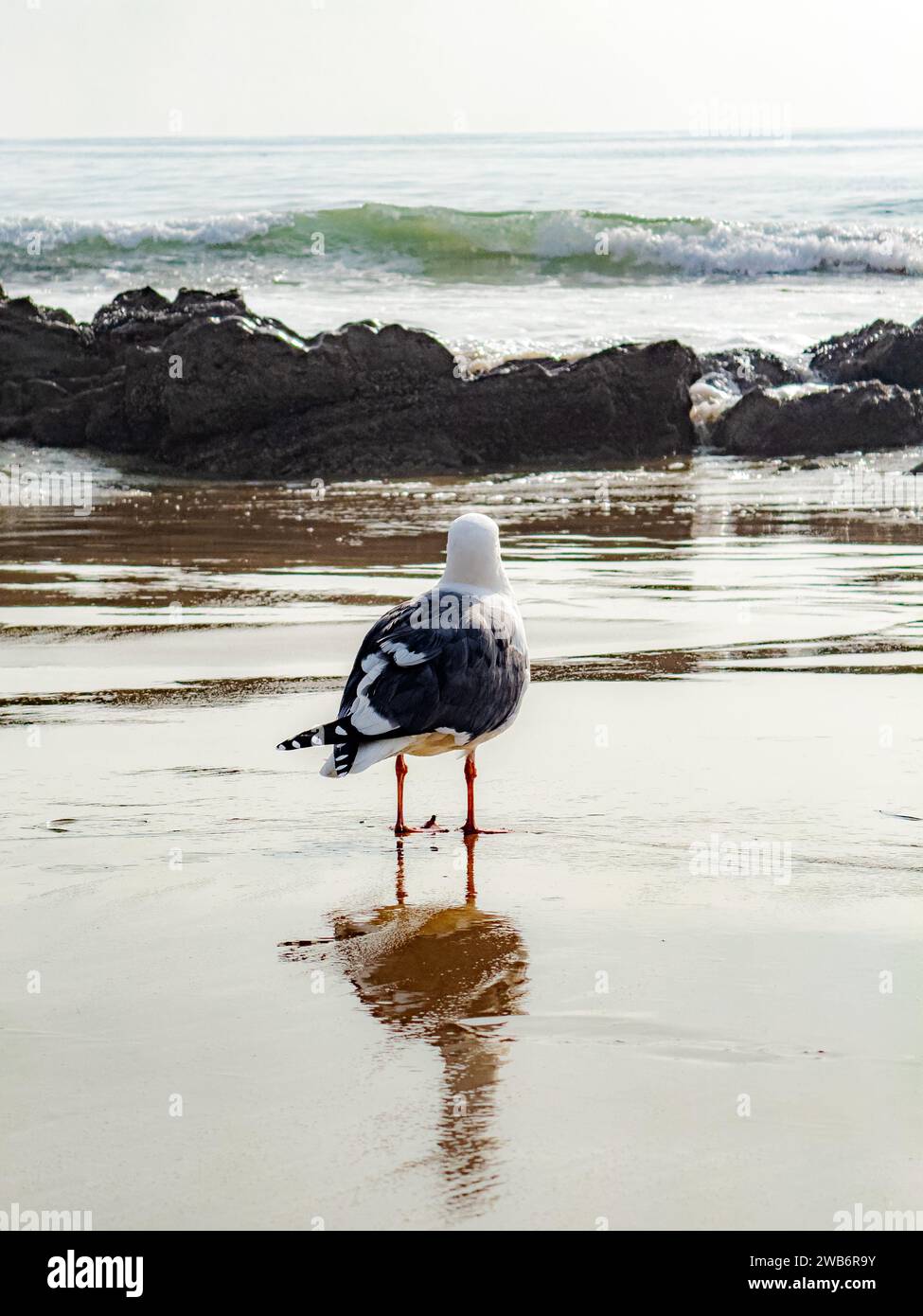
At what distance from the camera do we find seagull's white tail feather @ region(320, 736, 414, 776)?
4.34 meters

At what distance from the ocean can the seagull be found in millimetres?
15854

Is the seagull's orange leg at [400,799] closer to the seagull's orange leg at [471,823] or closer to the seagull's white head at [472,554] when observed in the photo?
the seagull's orange leg at [471,823]

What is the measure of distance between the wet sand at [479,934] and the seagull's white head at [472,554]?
0.71 meters

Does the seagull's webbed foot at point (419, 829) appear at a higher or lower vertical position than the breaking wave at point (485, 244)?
lower

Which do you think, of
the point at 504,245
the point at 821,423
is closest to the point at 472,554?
the point at 821,423

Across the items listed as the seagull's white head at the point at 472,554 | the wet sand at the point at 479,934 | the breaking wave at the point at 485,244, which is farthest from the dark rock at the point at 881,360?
the seagull's white head at the point at 472,554

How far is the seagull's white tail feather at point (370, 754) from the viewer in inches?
171

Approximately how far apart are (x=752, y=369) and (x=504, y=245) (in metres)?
15.7

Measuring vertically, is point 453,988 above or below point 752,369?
below

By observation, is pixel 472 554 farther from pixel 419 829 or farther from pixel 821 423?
pixel 821 423

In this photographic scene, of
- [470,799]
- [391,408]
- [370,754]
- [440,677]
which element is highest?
[391,408]

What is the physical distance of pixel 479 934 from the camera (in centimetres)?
394

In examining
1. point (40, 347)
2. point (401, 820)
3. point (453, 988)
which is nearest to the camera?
point (453, 988)
